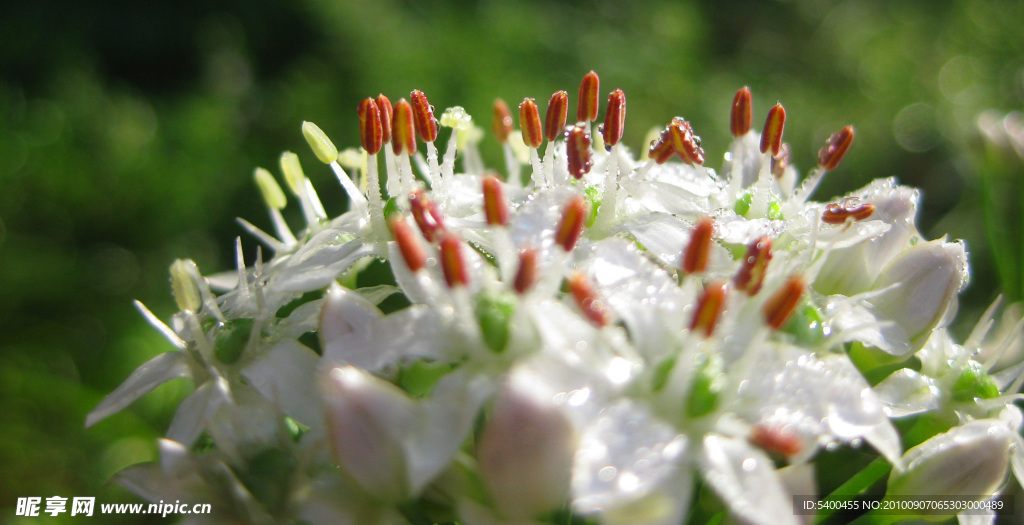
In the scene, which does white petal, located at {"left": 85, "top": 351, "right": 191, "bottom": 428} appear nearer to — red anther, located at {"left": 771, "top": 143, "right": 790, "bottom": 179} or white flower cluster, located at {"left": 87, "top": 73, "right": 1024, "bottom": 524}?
white flower cluster, located at {"left": 87, "top": 73, "right": 1024, "bottom": 524}

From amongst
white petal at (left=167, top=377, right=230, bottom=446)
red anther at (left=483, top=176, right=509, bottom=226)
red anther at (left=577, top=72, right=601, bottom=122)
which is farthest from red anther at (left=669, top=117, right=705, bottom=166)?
white petal at (left=167, top=377, right=230, bottom=446)

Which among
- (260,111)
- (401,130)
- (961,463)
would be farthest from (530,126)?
(260,111)

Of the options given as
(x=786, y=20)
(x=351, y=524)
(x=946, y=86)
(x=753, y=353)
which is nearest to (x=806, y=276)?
(x=753, y=353)

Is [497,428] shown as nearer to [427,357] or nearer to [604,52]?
[427,357]

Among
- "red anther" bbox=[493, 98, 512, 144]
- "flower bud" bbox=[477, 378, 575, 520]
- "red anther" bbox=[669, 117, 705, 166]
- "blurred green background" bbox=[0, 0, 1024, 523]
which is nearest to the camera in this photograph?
"flower bud" bbox=[477, 378, 575, 520]

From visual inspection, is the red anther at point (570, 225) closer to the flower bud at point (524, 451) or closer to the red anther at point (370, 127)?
the flower bud at point (524, 451)

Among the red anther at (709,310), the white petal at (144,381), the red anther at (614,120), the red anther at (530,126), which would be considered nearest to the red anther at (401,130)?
the red anther at (530,126)
